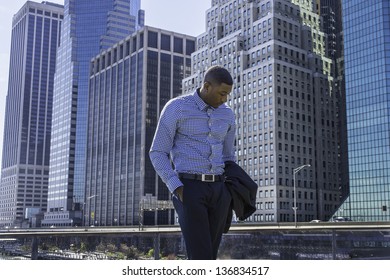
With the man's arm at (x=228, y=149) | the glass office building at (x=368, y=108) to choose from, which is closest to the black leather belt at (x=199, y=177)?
the man's arm at (x=228, y=149)

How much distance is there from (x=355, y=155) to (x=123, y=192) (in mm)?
84010

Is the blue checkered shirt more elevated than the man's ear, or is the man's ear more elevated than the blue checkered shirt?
the man's ear

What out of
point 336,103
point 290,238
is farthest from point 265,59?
point 290,238

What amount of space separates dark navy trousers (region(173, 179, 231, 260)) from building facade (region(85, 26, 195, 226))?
147523mm

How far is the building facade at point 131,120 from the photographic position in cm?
16138

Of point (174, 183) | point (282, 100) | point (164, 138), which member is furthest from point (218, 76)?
point (282, 100)

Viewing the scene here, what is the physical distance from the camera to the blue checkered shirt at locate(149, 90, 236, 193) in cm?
509

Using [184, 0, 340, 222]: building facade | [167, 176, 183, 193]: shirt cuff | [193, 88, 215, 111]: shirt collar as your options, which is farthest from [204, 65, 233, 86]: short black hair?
[184, 0, 340, 222]: building facade

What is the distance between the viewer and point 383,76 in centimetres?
10462

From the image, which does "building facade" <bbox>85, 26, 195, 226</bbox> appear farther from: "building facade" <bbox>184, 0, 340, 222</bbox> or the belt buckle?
the belt buckle

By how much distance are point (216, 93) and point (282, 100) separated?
119 metres

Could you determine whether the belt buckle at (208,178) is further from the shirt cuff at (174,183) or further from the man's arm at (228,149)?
the man's arm at (228,149)

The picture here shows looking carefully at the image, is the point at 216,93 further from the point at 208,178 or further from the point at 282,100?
the point at 282,100
